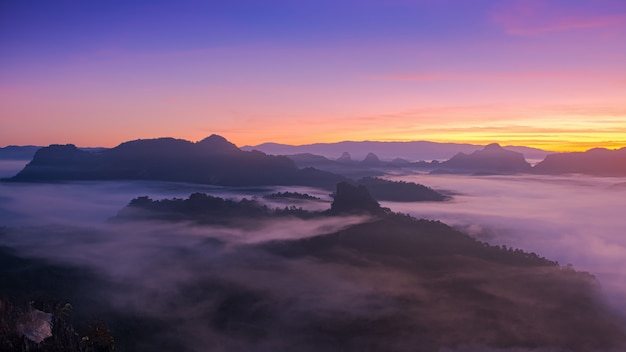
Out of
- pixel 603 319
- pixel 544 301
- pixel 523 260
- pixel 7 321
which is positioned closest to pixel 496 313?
pixel 544 301

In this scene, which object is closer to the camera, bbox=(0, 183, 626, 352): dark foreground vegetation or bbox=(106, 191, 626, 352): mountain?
bbox=(0, 183, 626, 352): dark foreground vegetation

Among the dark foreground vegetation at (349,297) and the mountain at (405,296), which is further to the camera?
the mountain at (405,296)

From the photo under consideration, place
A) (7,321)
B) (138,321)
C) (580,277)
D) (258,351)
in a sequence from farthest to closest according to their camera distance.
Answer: (580,277) < (138,321) < (258,351) < (7,321)

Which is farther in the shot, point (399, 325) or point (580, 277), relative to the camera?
point (580, 277)

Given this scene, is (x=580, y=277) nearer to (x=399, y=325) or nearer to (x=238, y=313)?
(x=399, y=325)

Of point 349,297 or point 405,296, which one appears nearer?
point 405,296

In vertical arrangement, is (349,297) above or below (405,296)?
below

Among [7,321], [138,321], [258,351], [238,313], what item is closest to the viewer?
[7,321]

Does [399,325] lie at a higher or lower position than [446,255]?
lower
